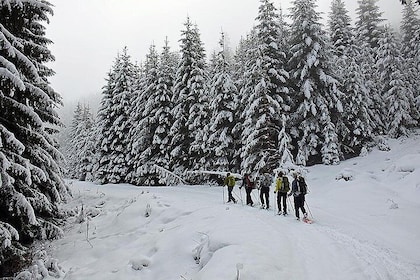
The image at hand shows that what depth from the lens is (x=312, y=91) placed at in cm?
2541

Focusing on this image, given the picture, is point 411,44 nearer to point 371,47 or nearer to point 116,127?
point 371,47

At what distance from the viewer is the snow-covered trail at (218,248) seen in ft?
25.0

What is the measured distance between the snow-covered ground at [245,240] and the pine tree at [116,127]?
42.0ft

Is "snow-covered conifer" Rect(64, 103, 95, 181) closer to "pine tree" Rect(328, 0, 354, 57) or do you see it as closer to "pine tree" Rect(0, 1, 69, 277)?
"pine tree" Rect(0, 1, 69, 277)

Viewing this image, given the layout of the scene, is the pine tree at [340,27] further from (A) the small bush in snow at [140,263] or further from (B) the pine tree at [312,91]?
(A) the small bush in snow at [140,263]

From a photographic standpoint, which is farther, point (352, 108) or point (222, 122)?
point (352, 108)

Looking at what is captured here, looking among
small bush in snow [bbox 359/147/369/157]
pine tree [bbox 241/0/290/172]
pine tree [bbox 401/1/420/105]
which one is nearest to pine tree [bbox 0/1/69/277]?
pine tree [bbox 241/0/290/172]

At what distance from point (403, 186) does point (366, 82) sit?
54.3 feet

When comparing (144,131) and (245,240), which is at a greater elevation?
(144,131)

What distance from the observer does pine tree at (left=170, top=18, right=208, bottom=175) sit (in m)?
27.0

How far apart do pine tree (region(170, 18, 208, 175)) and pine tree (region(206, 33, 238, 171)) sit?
41.3 inches

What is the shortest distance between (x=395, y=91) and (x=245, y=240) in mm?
28124

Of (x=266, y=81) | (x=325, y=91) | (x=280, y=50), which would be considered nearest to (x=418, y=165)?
(x=325, y=91)

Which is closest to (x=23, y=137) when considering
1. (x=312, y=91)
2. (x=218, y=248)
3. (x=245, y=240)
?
(x=218, y=248)
